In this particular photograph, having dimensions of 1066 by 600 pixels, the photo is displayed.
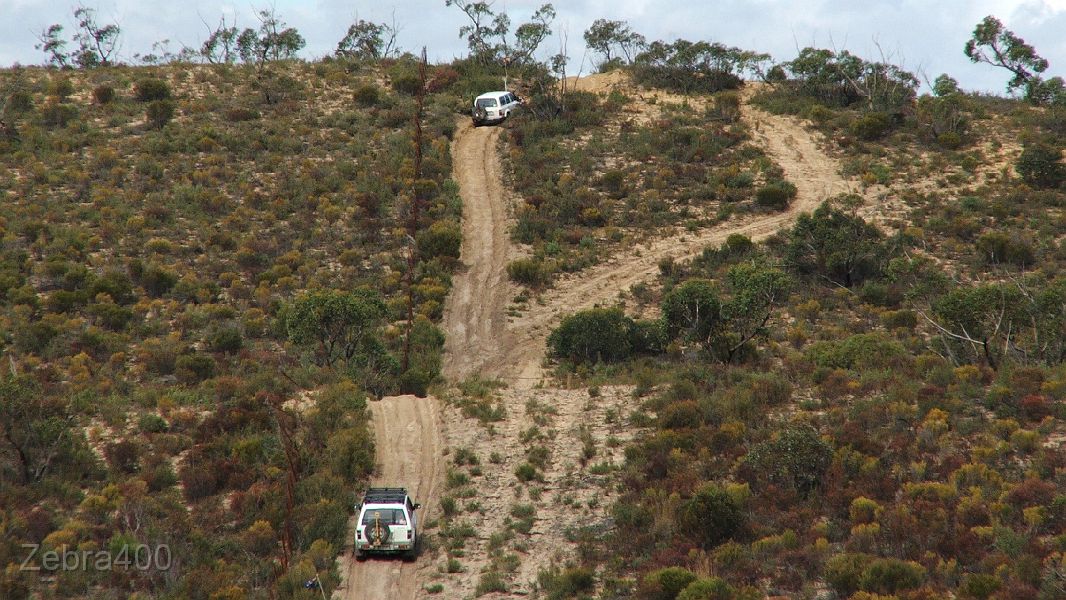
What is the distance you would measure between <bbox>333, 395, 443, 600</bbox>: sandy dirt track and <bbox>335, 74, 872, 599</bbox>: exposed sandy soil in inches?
1.8

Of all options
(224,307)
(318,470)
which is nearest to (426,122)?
(224,307)

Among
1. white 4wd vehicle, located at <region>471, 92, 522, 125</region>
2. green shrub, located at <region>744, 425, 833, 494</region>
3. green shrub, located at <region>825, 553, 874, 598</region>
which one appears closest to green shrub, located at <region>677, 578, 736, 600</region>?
green shrub, located at <region>825, 553, 874, 598</region>

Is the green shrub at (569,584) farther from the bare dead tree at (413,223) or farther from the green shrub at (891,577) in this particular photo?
the bare dead tree at (413,223)

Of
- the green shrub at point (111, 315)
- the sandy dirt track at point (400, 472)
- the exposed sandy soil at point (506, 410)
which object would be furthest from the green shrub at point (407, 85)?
the sandy dirt track at point (400, 472)

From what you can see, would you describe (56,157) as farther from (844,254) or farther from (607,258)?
(844,254)

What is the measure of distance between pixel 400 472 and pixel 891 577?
47.6ft

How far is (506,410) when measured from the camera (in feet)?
103

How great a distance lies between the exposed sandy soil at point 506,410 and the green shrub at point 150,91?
19.8m

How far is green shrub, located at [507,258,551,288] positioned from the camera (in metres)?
43.1

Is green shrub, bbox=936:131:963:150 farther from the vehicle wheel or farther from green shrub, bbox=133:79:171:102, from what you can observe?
green shrub, bbox=133:79:171:102

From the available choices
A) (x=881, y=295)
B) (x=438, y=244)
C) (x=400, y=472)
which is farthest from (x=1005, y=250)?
(x=400, y=472)

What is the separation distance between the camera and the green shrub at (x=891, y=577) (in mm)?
19094

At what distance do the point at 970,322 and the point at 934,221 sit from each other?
1529 centimetres

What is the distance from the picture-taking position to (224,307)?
38062 mm
